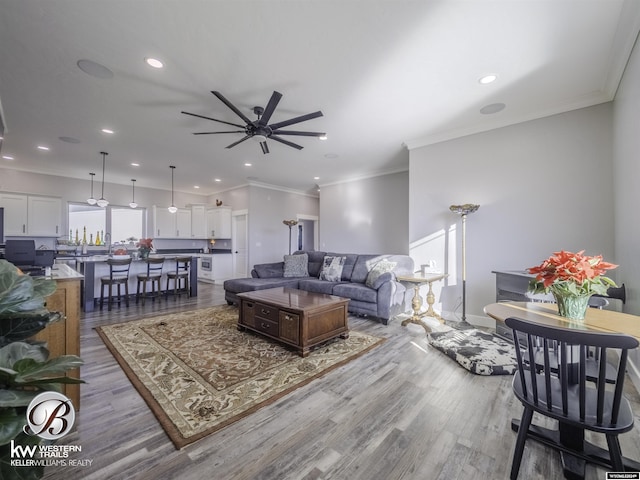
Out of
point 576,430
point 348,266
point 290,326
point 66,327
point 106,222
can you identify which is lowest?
point 576,430

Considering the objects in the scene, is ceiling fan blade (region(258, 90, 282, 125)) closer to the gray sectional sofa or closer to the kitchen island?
the gray sectional sofa

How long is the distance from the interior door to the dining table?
6.85 m

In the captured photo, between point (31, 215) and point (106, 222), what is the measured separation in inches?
54.9

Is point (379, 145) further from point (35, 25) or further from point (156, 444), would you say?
point (156, 444)

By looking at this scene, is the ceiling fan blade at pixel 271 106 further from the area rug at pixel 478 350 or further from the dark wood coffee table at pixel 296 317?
the area rug at pixel 478 350

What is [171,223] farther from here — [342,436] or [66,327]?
[342,436]

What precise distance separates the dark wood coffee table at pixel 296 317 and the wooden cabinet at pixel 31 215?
5966mm

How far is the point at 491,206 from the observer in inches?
157

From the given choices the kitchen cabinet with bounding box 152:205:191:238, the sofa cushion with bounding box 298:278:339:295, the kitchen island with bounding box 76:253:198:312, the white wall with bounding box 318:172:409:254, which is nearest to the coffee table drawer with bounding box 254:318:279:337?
the sofa cushion with bounding box 298:278:339:295

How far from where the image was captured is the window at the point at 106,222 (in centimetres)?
691

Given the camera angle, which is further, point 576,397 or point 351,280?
point 351,280

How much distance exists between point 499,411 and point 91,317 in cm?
542

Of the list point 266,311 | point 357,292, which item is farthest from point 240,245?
point 266,311

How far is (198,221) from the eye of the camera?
28.7 feet
